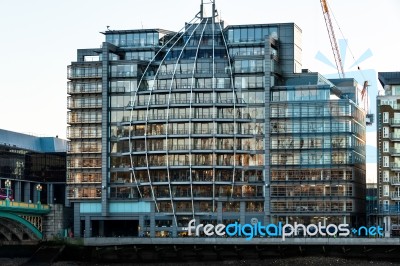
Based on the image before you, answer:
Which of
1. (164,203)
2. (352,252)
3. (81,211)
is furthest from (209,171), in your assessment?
(352,252)

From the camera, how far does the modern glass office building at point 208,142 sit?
188875 mm

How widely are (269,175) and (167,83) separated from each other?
23.7 meters

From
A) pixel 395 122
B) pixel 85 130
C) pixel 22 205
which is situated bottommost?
pixel 22 205

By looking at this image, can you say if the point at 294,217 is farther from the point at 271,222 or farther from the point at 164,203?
the point at 164,203

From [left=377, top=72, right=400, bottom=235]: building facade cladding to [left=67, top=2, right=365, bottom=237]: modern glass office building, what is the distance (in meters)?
4.62

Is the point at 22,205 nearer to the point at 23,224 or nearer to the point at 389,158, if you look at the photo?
the point at 23,224

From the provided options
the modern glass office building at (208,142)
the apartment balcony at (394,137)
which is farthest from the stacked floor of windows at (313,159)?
the apartment balcony at (394,137)

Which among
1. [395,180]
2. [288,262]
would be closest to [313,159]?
[395,180]

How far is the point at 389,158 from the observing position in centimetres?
18825

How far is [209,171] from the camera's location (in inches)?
7584

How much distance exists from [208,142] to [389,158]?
30240 mm

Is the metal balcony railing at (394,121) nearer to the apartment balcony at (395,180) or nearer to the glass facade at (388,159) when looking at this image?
the glass facade at (388,159)

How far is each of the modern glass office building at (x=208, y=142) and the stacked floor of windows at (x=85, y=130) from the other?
17 cm

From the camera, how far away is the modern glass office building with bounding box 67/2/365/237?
189 m
